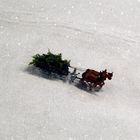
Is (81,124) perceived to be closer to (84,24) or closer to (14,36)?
(14,36)

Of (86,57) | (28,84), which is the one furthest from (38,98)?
(86,57)

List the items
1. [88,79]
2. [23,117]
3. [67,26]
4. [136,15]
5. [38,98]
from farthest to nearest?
[136,15] < [67,26] < [88,79] < [38,98] < [23,117]

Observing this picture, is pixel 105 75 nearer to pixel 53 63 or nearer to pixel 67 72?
pixel 67 72

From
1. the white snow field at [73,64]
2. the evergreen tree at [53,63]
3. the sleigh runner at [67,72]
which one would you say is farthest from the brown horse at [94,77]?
the evergreen tree at [53,63]

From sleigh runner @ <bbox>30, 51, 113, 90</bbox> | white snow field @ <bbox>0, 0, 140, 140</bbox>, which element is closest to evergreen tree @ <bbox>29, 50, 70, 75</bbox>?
sleigh runner @ <bbox>30, 51, 113, 90</bbox>

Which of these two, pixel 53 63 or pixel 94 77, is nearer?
pixel 94 77

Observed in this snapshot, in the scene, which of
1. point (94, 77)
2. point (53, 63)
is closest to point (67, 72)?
point (53, 63)

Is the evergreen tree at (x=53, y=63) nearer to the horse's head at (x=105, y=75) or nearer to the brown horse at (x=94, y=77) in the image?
the brown horse at (x=94, y=77)
